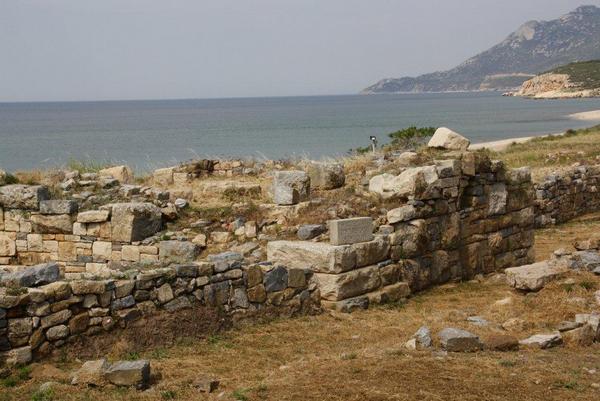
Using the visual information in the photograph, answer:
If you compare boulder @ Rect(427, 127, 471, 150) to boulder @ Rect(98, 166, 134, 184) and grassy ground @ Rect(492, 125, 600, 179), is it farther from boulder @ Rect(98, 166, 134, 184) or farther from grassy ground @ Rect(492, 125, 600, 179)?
grassy ground @ Rect(492, 125, 600, 179)

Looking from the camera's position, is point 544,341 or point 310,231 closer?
point 544,341

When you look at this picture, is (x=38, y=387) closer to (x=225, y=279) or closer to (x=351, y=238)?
(x=225, y=279)

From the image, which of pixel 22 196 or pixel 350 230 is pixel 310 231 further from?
pixel 22 196

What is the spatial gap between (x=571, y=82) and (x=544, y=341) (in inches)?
6618

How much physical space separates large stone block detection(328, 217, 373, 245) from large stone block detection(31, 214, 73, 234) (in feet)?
15.3

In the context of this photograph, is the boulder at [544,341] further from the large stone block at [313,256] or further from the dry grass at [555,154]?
A: the dry grass at [555,154]

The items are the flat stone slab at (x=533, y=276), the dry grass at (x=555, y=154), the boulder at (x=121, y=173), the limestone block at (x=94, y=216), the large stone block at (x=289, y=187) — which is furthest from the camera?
the dry grass at (x=555, y=154)

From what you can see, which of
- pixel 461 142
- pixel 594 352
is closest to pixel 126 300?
pixel 594 352

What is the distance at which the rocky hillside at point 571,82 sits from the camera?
154500 mm

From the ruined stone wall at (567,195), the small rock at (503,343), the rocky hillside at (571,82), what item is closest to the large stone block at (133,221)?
the small rock at (503,343)

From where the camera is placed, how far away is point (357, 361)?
723 cm

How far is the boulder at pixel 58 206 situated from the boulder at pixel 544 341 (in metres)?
7.81

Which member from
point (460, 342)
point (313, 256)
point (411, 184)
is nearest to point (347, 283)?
point (313, 256)

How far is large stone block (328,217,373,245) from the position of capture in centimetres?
1024
